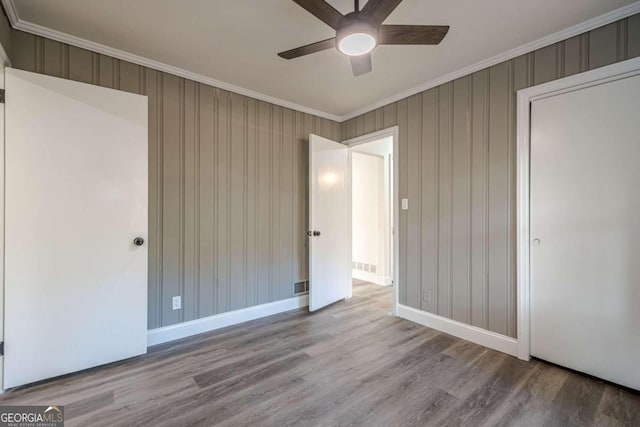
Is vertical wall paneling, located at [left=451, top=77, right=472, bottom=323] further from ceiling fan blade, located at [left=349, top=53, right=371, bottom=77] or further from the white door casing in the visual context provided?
ceiling fan blade, located at [left=349, top=53, right=371, bottom=77]

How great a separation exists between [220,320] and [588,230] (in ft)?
10.3

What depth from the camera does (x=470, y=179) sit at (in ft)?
8.53

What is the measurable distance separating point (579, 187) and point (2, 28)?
12.9ft

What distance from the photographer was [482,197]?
99.1 inches

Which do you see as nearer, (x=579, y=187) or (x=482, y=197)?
(x=579, y=187)

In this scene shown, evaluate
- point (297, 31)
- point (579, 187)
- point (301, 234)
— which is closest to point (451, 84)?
point (579, 187)

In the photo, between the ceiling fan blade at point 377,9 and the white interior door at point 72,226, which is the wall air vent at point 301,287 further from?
the ceiling fan blade at point 377,9

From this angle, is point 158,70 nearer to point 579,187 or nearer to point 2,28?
point 2,28

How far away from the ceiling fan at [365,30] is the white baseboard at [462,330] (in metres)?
2.31

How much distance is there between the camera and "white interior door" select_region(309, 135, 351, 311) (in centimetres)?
331

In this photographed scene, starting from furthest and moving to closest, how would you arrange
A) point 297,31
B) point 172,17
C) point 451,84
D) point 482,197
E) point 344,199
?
1. point 344,199
2. point 451,84
3. point 482,197
4. point 297,31
5. point 172,17

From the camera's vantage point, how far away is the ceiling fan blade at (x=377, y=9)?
54.9 inches

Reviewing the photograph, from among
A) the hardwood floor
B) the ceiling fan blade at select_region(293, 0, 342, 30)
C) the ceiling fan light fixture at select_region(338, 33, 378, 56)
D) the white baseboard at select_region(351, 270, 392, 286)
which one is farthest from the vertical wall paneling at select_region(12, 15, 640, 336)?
the ceiling fan blade at select_region(293, 0, 342, 30)

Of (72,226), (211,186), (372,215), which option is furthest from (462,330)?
(72,226)
